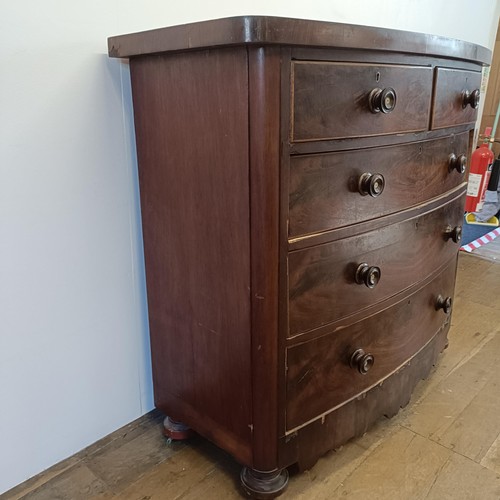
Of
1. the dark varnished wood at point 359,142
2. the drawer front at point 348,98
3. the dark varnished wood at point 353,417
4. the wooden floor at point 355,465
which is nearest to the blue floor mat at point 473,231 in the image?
the wooden floor at point 355,465

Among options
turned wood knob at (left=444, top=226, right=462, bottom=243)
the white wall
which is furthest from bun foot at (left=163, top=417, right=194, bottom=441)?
turned wood knob at (left=444, top=226, right=462, bottom=243)

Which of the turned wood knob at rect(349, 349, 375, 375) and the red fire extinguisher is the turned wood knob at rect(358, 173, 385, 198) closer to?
the turned wood knob at rect(349, 349, 375, 375)

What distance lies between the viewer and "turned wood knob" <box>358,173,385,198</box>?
0.93m

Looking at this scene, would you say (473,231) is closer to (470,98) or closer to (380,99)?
(470,98)

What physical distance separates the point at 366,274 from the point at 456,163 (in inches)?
17.6

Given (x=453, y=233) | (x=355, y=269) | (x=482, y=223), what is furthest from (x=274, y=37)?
(x=482, y=223)

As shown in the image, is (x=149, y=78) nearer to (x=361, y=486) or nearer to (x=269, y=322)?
(x=269, y=322)

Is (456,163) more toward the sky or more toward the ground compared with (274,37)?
more toward the ground

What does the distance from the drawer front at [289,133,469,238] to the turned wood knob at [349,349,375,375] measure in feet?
0.98

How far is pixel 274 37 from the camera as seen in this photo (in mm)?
727

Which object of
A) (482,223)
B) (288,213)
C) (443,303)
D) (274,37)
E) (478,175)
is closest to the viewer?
(274,37)

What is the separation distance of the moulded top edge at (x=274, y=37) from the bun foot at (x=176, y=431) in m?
0.87

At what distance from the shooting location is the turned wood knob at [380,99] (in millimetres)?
879

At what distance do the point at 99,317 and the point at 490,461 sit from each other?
1.01 m
